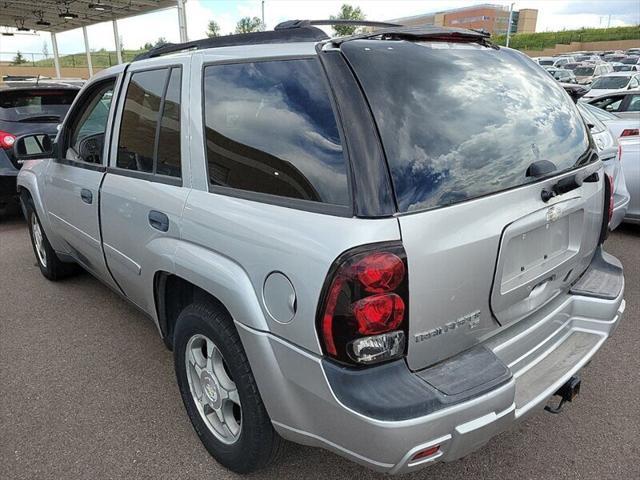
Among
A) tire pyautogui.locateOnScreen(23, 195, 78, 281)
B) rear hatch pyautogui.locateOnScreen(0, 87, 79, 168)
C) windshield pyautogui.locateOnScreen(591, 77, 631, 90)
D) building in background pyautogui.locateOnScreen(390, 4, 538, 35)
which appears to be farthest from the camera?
building in background pyautogui.locateOnScreen(390, 4, 538, 35)

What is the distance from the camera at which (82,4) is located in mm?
16922

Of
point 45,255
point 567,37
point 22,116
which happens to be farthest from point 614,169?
point 567,37

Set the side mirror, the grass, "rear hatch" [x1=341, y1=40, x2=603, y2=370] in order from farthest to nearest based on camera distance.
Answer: the grass < the side mirror < "rear hatch" [x1=341, y1=40, x2=603, y2=370]

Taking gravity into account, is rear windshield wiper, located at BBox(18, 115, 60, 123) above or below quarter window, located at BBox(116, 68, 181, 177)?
below

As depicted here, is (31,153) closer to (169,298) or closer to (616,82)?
(169,298)

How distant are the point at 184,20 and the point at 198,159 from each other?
14.0 metres

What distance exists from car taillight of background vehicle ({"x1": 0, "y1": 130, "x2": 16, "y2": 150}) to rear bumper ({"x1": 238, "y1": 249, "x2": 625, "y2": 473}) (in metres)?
5.95

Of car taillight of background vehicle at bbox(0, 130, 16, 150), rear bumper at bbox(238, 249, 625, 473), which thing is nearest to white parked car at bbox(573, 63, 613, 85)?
car taillight of background vehicle at bbox(0, 130, 16, 150)

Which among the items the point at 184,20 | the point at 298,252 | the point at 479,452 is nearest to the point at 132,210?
the point at 298,252

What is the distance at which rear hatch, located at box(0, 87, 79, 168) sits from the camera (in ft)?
21.4

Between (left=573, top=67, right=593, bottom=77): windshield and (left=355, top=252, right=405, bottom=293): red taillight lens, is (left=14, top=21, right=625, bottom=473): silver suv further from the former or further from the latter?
(left=573, top=67, right=593, bottom=77): windshield

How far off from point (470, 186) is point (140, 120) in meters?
1.84

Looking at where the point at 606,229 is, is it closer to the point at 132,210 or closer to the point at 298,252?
the point at 298,252

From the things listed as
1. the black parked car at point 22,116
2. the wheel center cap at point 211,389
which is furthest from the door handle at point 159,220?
the black parked car at point 22,116
